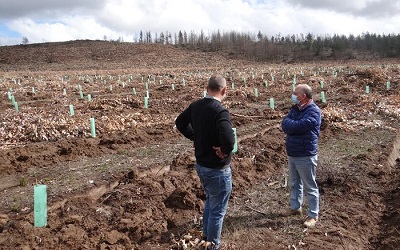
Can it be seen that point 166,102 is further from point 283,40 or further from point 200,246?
point 283,40

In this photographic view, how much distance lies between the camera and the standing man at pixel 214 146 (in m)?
3.26

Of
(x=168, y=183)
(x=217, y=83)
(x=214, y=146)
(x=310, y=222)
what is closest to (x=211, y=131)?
(x=214, y=146)

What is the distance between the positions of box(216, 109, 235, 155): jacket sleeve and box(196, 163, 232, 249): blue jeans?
287mm

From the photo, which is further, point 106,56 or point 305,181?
point 106,56

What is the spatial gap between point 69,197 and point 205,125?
8.92 ft

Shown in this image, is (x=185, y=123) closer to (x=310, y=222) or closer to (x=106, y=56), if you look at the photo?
(x=310, y=222)

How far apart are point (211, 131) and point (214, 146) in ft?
0.48

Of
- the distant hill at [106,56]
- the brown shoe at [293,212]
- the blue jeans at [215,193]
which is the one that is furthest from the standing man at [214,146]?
the distant hill at [106,56]

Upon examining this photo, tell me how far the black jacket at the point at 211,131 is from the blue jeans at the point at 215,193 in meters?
0.07

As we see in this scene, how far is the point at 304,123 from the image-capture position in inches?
160

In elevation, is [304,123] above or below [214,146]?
above

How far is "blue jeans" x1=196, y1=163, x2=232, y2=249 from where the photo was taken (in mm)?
3430

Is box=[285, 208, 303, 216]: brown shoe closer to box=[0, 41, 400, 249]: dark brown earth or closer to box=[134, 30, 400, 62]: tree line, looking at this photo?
box=[0, 41, 400, 249]: dark brown earth

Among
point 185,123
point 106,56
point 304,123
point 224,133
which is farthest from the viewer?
point 106,56
